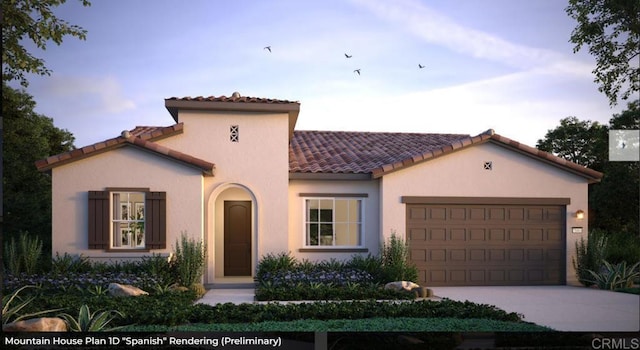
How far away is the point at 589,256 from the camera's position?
1223 cm

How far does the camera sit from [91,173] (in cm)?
1136

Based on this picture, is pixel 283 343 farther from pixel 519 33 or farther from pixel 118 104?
pixel 519 33

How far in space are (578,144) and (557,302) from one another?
4.72 metres

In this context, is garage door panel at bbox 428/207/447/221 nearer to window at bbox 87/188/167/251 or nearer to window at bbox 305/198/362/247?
window at bbox 305/198/362/247

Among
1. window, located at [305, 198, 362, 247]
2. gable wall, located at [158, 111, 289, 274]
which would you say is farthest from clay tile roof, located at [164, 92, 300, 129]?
window, located at [305, 198, 362, 247]

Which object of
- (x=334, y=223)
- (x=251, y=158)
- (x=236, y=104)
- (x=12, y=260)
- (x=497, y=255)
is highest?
(x=236, y=104)

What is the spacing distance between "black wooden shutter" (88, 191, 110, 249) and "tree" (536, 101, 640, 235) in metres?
9.64

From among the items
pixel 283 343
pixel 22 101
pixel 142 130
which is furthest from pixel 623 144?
pixel 22 101

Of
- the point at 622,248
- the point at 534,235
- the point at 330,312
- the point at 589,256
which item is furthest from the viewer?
the point at 622,248

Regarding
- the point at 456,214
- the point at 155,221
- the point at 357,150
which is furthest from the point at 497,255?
the point at 155,221

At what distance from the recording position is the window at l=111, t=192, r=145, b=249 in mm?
11516

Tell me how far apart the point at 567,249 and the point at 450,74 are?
594 centimetres

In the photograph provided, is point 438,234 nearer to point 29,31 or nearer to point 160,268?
point 160,268

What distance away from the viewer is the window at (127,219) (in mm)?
11203
